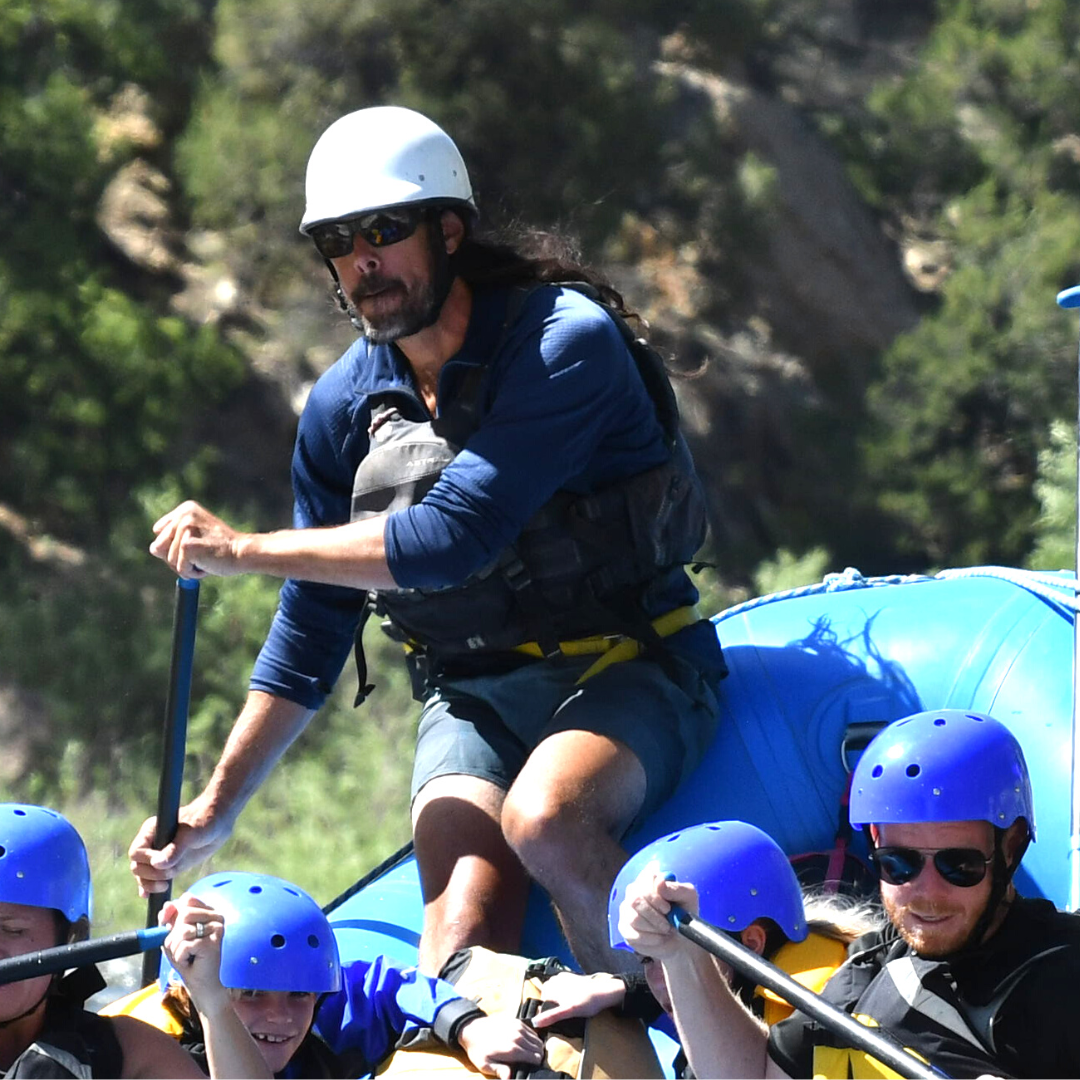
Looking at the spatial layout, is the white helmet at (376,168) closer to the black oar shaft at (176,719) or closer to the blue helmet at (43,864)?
the black oar shaft at (176,719)

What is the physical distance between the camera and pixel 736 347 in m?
14.4

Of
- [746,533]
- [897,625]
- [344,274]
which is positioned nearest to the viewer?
[344,274]

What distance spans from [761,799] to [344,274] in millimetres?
1311

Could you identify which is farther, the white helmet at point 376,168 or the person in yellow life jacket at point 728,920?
the white helmet at point 376,168

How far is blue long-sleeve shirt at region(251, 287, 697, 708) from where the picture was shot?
320 centimetres

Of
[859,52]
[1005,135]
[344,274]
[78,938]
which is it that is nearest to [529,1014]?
[78,938]

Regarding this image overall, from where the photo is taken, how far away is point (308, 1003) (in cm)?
285

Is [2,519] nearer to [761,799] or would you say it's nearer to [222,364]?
[222,364]

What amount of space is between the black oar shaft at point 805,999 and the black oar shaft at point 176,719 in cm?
135

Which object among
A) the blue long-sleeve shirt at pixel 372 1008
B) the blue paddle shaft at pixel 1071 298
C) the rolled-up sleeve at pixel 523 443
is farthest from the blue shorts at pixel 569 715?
the blue paddle shaft at pixel 1071 298

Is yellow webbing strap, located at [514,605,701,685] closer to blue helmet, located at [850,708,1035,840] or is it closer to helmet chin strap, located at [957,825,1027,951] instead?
blue helmet, located at [850,708,1035,840]

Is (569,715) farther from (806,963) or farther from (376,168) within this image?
(376,168)

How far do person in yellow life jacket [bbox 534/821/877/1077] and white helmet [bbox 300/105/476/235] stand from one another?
130 centimetres

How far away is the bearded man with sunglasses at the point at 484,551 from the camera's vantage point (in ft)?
10.5
